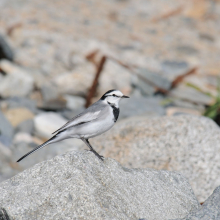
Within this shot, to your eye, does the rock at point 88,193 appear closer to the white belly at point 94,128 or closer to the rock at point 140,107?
the white belly at point 94,128

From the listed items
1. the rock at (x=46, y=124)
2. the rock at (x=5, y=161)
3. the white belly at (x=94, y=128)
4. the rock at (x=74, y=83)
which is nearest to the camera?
the white belly at (x=94, y=128)

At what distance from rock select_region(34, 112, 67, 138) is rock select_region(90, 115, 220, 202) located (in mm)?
2228

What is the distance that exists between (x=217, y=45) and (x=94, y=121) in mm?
11816

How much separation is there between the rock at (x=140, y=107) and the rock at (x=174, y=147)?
271 centimetres

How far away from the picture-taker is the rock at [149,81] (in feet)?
36.9

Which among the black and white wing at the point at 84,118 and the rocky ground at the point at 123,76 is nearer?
the black and white wing at the point at 84,118

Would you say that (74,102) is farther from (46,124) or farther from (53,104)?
(46,124)

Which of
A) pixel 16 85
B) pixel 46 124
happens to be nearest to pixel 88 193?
pixel 46 124

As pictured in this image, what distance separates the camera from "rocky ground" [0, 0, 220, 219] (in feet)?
20.9

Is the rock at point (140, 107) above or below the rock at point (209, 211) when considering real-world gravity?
below

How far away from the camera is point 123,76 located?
37.7 ft

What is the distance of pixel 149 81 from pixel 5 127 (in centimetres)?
409

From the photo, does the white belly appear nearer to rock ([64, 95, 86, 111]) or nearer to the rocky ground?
the rocky ground

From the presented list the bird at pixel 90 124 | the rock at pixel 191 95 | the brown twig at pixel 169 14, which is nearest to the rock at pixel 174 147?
the bird at pixel 90 124
